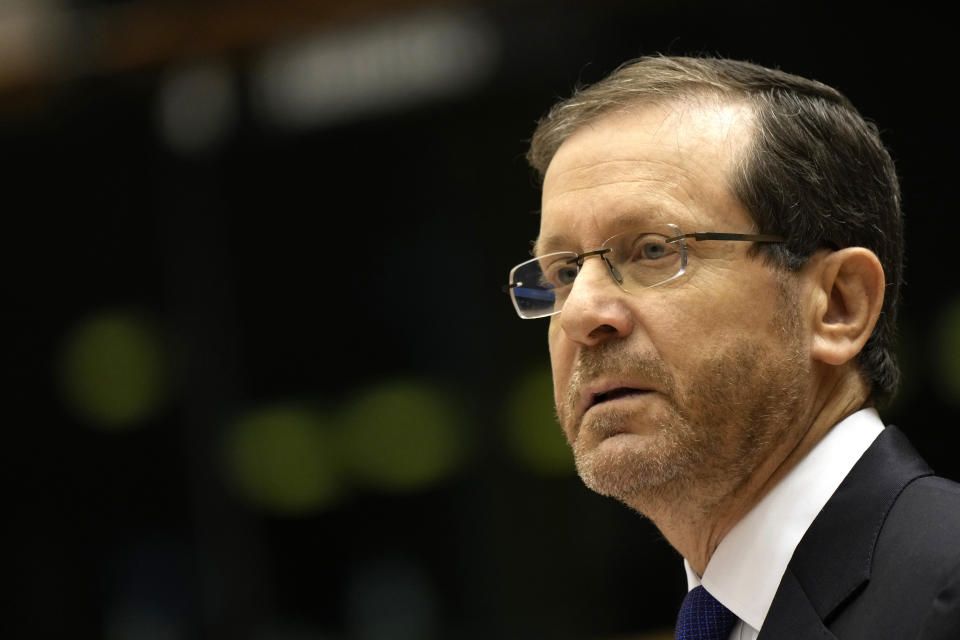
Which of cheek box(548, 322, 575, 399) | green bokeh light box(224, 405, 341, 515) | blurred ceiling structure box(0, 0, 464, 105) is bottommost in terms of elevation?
green bokeh light box(224, 405, 341, 515)

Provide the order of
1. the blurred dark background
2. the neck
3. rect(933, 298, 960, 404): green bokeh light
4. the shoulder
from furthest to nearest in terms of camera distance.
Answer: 1. the blurred dark background
2. rect(933, 298, 960, 404): green bokeh light
3. the neck
4. the shoulder

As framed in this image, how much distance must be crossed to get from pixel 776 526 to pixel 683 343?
31 cm

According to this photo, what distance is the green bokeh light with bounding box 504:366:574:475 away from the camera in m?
5.30

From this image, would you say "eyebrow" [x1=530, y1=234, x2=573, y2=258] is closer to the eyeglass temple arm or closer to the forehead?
the forehead

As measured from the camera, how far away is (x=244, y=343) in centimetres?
591

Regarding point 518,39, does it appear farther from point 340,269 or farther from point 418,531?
point 418,531

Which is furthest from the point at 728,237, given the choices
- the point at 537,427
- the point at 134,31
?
the point at 134,31

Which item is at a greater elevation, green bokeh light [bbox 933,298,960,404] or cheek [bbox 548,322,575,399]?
cheek [bbox 548,322,575,399]

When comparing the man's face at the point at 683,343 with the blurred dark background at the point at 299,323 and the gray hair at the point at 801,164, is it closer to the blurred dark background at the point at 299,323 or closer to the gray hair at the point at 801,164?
the gray hair at the point at 801,164

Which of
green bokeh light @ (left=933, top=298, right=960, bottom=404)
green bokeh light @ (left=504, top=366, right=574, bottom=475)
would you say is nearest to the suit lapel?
green bokeh light @ (left=933, top=298, right=960, bottom=404)

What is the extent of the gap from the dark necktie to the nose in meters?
0.44

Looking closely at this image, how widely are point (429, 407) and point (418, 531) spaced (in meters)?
0.57

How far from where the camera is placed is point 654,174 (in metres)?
1.97

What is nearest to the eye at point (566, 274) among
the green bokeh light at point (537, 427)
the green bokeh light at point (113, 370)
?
the green bokeh light at point (537, 427)
